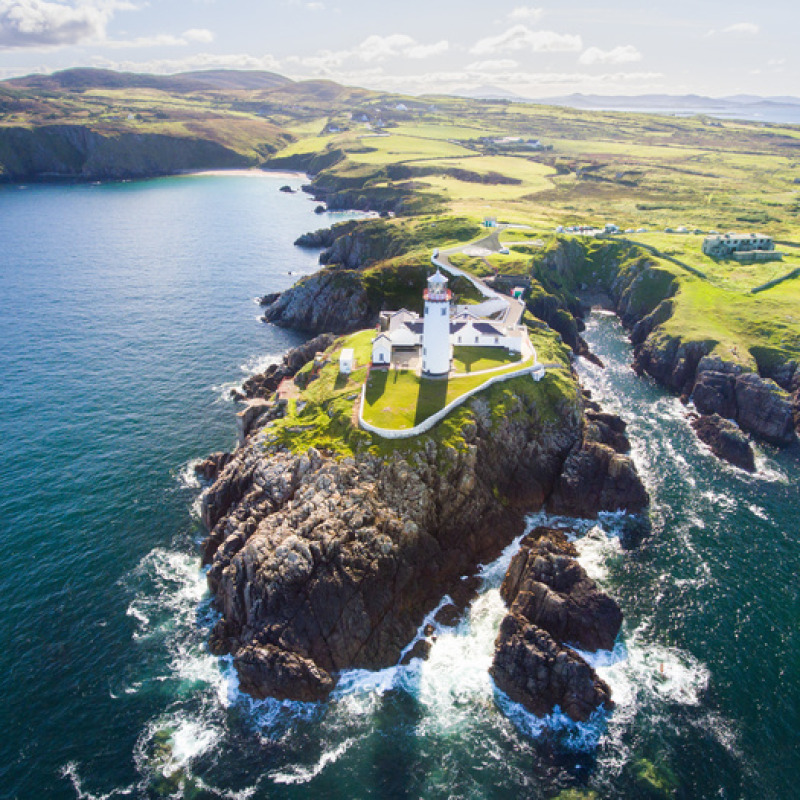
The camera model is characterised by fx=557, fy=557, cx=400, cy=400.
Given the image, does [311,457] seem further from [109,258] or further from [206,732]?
[109,258]

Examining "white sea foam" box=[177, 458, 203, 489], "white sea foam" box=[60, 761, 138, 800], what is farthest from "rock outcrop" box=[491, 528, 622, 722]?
"white sea foam" box=[177, 458, 203, 489]

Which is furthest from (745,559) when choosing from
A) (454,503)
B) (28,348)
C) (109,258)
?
(109,258)

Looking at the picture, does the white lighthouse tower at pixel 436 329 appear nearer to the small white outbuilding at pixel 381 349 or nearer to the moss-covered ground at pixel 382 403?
the moss-covered ground at pixel 382 403

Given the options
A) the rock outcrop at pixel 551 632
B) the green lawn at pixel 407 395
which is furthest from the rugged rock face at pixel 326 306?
the rock outcrop at pixel 551 632

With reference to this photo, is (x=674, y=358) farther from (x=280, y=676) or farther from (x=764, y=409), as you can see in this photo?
(x=280, y=676)

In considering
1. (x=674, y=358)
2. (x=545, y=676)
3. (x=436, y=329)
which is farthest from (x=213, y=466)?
(x=674, y=358)
